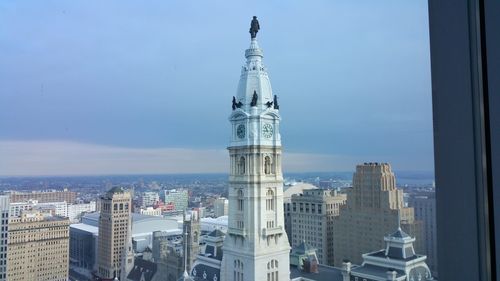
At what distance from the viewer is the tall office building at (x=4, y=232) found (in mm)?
1012

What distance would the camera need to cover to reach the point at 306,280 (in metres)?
3.35

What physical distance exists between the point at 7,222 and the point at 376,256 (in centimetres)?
156

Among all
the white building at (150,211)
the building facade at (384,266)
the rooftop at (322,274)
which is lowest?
the rooftop at (322,274)

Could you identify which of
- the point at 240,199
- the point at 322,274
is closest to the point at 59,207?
the point at 322,274

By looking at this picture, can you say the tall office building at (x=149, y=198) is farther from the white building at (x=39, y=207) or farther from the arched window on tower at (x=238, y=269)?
the arched window on tower at (x=238, y=269)

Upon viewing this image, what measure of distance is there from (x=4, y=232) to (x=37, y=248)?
0.22 meters

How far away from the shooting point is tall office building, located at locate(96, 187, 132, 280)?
156 centimetres

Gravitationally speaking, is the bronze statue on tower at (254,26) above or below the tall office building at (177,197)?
above

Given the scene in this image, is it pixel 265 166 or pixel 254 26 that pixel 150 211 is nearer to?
pixel 254 26

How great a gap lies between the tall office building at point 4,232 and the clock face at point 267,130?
310cm

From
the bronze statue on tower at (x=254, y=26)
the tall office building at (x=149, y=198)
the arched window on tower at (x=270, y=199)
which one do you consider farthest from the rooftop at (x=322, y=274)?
the bronze statue on tower at (x=254, y=26)

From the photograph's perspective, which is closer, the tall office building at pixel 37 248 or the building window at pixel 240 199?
the tall office building at pixel 37 248

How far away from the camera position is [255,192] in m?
5.04

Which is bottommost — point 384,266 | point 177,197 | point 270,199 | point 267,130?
point 384,266
